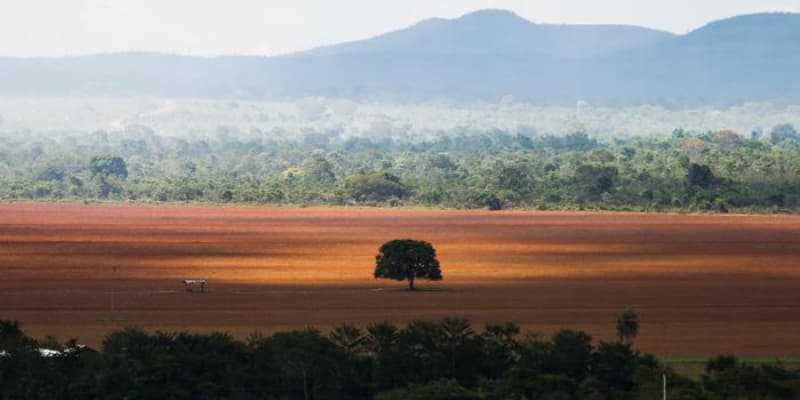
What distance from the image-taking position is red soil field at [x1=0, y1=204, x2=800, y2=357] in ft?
171

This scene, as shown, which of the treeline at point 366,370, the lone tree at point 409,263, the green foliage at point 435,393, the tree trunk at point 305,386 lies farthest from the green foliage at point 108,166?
the green foliage at point 435,393

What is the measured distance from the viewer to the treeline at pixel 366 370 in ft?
114

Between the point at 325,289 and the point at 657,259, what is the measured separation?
20.1 meters

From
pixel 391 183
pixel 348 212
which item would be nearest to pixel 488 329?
pixel 348 212

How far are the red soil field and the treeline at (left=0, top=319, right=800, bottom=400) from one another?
7.74 metres

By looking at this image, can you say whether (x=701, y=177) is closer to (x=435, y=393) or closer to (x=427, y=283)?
(x=427, y=283)

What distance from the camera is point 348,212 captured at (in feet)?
427

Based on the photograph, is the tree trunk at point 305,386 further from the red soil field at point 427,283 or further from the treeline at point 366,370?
the red soil field at point 427,283

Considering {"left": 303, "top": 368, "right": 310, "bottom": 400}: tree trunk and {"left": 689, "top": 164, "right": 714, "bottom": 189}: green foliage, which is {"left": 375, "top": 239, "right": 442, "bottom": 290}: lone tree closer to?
{"left": 303, "top": 368, "right": 310, "bottom": 400}: tree trunk

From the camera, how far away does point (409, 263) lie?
210 ft

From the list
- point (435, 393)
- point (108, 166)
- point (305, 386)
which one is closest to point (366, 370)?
point (305, 386)

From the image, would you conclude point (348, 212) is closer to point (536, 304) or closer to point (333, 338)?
point (536, 304)

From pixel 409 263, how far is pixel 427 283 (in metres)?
2.07

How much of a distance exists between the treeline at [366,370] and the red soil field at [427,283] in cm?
774
